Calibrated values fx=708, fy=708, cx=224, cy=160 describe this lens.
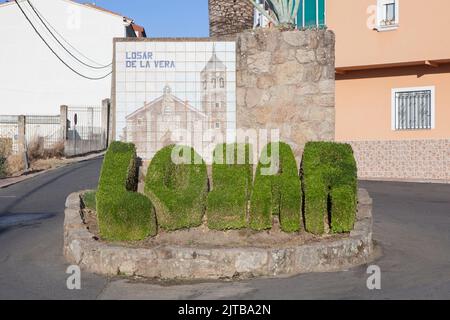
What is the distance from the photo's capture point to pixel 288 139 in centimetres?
1116

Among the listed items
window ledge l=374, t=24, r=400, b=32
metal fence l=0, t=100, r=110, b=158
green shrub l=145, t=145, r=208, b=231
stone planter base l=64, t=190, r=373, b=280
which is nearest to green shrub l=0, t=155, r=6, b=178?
metal fence l=0, t=100, r=110, b=158

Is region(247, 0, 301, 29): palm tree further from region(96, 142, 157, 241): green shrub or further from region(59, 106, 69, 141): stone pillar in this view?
region(59, 106, 69, 141): stone pillar

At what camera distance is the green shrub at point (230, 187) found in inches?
380

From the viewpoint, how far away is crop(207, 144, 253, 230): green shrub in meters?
9.64

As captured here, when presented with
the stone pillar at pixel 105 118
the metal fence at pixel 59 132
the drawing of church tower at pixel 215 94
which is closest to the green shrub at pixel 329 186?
the drawing of church tower at pixel 215 94

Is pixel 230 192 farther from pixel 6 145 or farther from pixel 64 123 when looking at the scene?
pixel 64 123

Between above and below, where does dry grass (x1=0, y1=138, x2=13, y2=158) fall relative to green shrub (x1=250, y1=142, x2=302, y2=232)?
above

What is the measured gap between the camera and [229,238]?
9.59m

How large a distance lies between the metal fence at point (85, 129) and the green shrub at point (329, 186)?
2664 cm

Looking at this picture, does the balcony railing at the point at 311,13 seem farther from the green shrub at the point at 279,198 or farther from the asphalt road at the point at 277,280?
the green shrub at the point at 279,198

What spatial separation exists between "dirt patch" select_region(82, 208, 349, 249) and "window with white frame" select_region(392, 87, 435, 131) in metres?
12.6

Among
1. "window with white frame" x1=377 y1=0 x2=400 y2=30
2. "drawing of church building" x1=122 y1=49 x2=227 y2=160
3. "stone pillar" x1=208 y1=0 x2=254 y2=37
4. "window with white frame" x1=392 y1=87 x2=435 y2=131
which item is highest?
Result: "window with white frame" x1=377 y1=0 x2=400 y2=30

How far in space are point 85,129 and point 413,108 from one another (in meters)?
21.2
